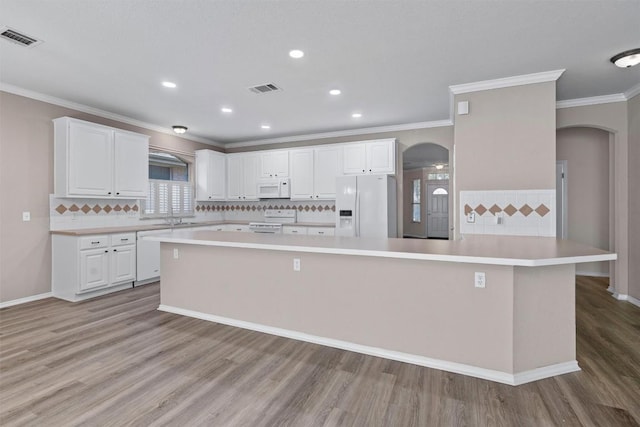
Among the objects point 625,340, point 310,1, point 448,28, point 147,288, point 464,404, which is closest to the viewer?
point 464,404

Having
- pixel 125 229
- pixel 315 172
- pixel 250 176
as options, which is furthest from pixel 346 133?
pixel 125 229

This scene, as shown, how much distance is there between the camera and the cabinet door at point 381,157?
541cm

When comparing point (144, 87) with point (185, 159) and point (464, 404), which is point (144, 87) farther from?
point (464, 404)

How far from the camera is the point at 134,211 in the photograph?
17.6 ft

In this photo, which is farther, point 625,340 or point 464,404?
point 625,340

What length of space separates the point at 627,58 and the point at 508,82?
0.95 metres

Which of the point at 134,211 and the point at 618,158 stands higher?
the point at 618,158

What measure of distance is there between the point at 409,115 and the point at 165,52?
3.45 meters

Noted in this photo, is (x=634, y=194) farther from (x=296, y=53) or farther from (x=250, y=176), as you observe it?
(x=250, y=176)

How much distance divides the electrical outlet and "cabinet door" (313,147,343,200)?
374cm

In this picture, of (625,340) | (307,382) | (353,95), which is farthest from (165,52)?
(625,340)

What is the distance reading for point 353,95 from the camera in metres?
4.11

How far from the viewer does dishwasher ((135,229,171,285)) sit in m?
4.79

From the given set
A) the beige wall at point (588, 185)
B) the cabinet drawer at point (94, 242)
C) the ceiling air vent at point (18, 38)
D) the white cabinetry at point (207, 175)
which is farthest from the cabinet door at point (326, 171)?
the ceiling air vent at point (18, 38)
